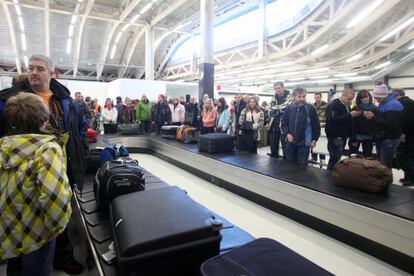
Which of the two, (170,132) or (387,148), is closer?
(387,148)

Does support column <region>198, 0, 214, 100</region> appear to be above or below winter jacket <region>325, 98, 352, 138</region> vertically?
above

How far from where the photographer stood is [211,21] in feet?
26.6

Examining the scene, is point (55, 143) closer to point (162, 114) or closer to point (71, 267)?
point (71, 267)

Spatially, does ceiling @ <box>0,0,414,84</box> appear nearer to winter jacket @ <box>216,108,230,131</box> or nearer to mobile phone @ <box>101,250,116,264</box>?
winter jacket @ <box>216,108,230,131</box>

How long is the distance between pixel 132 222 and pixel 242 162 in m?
2.85

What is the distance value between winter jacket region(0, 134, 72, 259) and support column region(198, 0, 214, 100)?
678cm

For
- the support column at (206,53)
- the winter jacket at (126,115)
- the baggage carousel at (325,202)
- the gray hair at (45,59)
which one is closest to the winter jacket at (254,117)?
the baggage carousel at (325,202)

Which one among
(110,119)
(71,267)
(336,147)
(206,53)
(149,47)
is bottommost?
(71,267)

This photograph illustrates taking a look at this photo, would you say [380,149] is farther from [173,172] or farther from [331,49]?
[331,49]

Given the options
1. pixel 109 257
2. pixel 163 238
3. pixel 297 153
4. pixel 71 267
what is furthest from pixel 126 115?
pixel 163 238

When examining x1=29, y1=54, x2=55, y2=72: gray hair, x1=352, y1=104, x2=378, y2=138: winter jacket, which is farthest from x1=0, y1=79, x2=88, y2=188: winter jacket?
x1=352, y1=104, x2=378, y2=138: winter jacket

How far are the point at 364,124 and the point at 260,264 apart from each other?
3578 mm

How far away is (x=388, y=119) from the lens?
3.97 meters

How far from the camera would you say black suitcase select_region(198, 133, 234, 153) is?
5.00 meters
